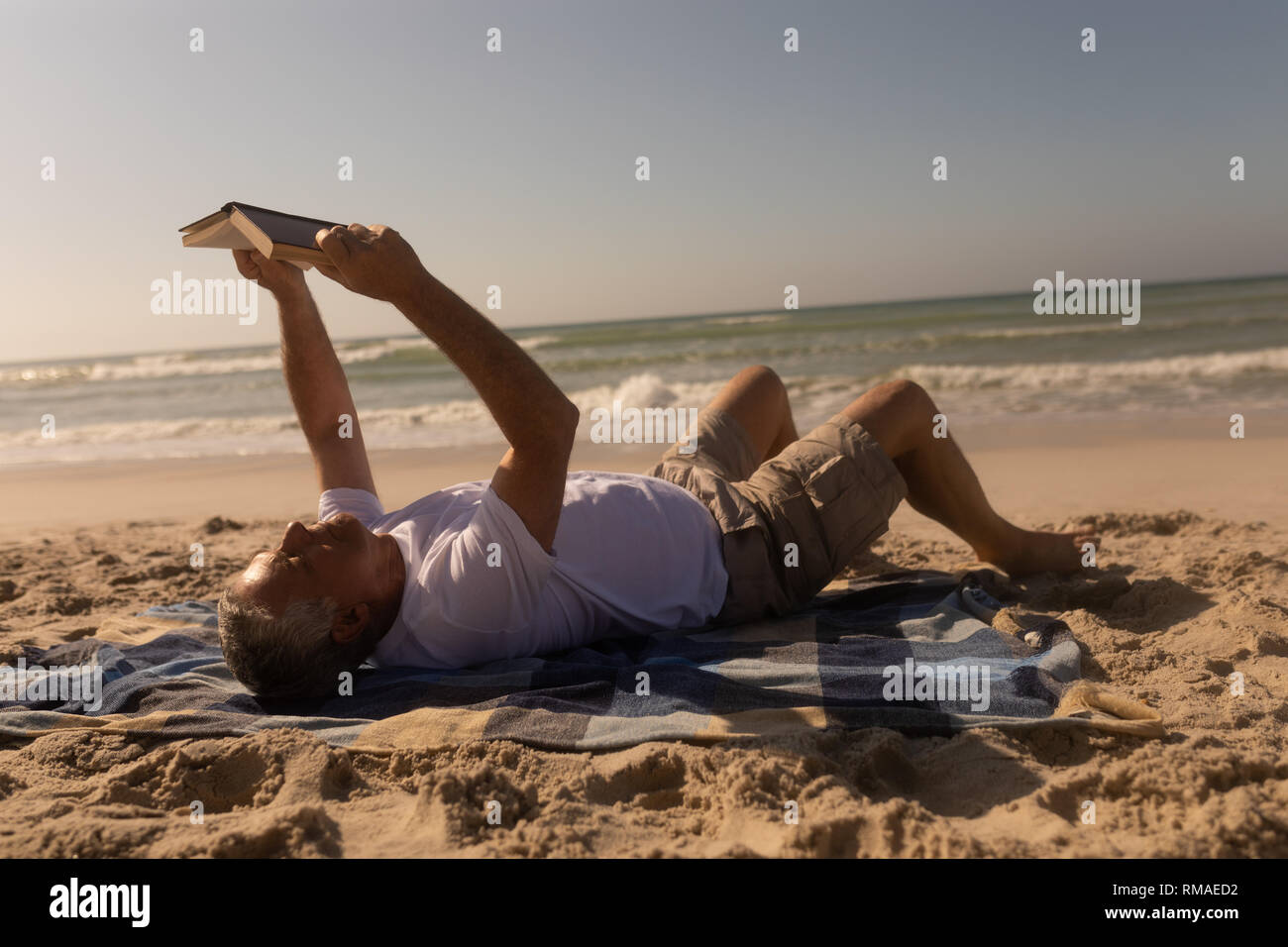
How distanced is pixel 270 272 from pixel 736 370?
1416cm

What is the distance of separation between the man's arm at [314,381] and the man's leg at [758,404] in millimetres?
1414

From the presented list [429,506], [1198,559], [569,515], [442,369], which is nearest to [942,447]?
[1198,559]

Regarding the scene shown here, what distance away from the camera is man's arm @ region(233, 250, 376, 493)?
3.06 metres

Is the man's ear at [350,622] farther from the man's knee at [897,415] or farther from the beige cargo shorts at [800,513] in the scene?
the man's knee at [897,415]

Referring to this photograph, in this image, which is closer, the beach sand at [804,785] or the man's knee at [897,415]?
the beach sand at [804,785]

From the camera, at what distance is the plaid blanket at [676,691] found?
7.23ft

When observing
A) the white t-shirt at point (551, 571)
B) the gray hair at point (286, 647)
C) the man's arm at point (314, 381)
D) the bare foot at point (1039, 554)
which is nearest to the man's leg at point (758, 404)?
the white t-shirt at point (551, 571)

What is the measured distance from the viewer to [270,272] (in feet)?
10.0

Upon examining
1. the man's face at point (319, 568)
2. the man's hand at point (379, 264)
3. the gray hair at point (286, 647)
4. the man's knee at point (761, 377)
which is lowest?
the gray hair at point (286, 647)

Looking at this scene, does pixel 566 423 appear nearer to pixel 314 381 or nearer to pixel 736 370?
pixel 314 381

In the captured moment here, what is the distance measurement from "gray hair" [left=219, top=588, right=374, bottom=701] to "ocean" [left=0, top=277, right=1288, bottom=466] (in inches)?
260

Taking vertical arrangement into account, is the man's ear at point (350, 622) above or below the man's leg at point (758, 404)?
below
